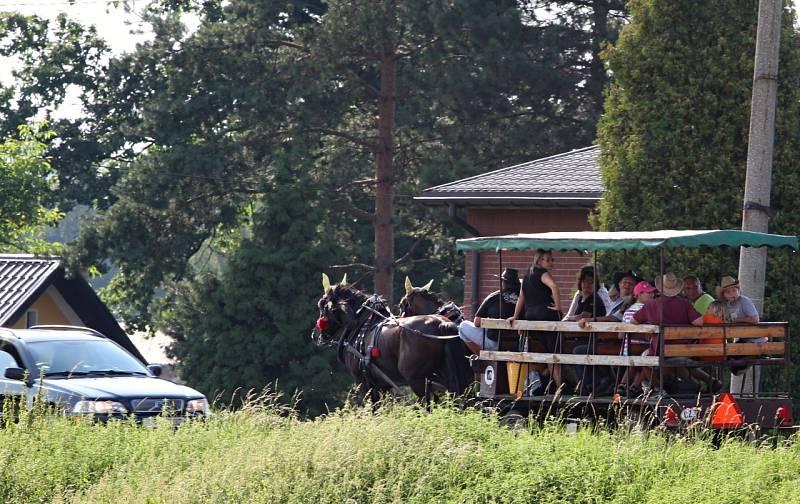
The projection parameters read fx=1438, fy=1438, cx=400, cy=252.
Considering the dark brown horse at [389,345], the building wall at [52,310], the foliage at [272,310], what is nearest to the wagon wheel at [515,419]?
the dark brown horse at [389,345]

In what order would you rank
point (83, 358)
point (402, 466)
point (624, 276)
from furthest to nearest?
point (83, 358) → point (624, 276) → point (402, 466)

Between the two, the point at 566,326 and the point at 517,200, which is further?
the point at 517,200

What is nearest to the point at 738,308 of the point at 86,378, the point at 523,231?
the point at 86,378

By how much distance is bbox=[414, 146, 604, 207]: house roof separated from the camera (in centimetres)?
2188

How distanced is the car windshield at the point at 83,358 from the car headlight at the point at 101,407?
1057 millimetres

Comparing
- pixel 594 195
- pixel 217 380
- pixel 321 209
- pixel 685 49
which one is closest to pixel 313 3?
pixel 321 209

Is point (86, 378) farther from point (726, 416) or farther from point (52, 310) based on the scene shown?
point (52, 310)

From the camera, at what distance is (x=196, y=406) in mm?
16312

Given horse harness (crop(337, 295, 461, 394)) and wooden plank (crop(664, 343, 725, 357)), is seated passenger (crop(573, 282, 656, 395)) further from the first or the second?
horse harness (crop(337, 295, 461, 394))

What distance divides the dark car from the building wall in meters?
13.1

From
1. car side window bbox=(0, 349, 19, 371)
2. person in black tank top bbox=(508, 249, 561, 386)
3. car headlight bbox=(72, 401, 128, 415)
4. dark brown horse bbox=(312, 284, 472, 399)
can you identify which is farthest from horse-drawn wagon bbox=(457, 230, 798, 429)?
car side window bbox=(0, 349, 19, 371)

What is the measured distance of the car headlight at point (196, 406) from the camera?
16.2 meters

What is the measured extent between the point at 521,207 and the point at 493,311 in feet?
26.8

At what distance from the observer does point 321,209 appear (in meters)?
32.4
